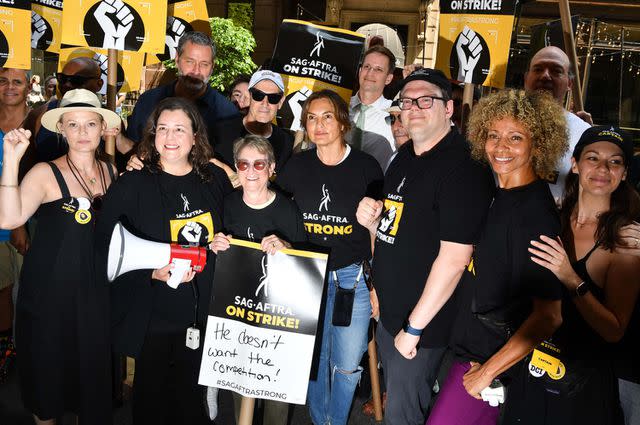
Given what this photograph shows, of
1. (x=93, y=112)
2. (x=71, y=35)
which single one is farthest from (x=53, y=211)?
(x=71, y=35)

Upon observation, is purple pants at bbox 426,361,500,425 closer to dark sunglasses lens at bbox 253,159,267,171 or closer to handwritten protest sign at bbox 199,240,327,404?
handwritten protest sign at bbox 199,240,327,404

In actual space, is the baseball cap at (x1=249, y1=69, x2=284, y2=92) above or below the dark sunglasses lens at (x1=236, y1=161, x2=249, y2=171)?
above

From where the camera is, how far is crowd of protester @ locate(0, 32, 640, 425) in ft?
8.73

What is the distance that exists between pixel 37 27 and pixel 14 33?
1.40 meters

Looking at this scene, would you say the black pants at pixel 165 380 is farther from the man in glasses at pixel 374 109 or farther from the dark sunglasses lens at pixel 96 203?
the man in glasses at pixel 374 109

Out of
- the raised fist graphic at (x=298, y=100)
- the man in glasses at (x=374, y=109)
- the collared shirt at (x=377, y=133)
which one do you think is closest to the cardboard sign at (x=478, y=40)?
the man in glasses at (x=374, y=109)

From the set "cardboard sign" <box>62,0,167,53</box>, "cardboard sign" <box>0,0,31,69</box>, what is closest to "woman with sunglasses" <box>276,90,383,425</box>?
"cardboard sign" <box>62,0,167,53</box>

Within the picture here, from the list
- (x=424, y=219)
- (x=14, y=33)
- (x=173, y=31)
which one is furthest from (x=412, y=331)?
(x=173, y=31)

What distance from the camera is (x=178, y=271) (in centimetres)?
314

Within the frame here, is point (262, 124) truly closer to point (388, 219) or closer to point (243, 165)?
point (243, 165)

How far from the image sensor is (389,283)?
3.20 meters

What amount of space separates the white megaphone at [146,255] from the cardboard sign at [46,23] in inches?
159

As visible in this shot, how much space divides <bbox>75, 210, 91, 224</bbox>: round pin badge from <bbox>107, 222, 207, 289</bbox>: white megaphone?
349mm

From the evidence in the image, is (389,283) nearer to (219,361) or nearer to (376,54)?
(219,361)
